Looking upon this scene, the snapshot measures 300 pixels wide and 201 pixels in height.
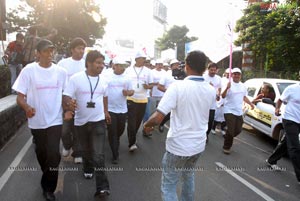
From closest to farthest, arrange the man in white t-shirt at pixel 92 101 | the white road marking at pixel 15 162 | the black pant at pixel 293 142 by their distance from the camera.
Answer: the man in white t-shirt at pixel 92 101 → the white road marking at pixel 15 162 → the black pant at pixel 293 142

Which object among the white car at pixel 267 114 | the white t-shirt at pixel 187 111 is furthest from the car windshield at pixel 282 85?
the white t-shirt at pixel 187 111

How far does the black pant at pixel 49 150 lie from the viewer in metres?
4.25

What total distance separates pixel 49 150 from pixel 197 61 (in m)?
2.07

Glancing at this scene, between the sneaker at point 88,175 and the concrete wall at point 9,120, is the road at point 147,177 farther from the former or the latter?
the concrete wall at point 9,120

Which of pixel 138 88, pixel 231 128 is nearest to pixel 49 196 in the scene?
A: pixel 138 88

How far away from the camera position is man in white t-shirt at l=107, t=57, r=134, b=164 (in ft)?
19.9

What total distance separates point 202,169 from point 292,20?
10.8 metres

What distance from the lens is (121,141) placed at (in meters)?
7.71

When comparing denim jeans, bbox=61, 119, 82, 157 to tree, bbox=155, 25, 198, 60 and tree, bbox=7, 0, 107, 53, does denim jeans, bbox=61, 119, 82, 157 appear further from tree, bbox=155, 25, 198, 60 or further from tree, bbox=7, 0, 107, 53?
tree, bbox=155, 25, 198, 60

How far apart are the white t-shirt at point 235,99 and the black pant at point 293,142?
163 cm

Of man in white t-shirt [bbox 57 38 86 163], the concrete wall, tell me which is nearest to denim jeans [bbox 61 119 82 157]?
man in white t-shirt [bbox 57 38 86 163]

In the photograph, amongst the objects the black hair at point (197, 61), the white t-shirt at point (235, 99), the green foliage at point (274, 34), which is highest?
the green foliage at point (274, 34)

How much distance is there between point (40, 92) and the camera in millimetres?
4180

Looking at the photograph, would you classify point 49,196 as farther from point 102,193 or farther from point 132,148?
point 132,148
